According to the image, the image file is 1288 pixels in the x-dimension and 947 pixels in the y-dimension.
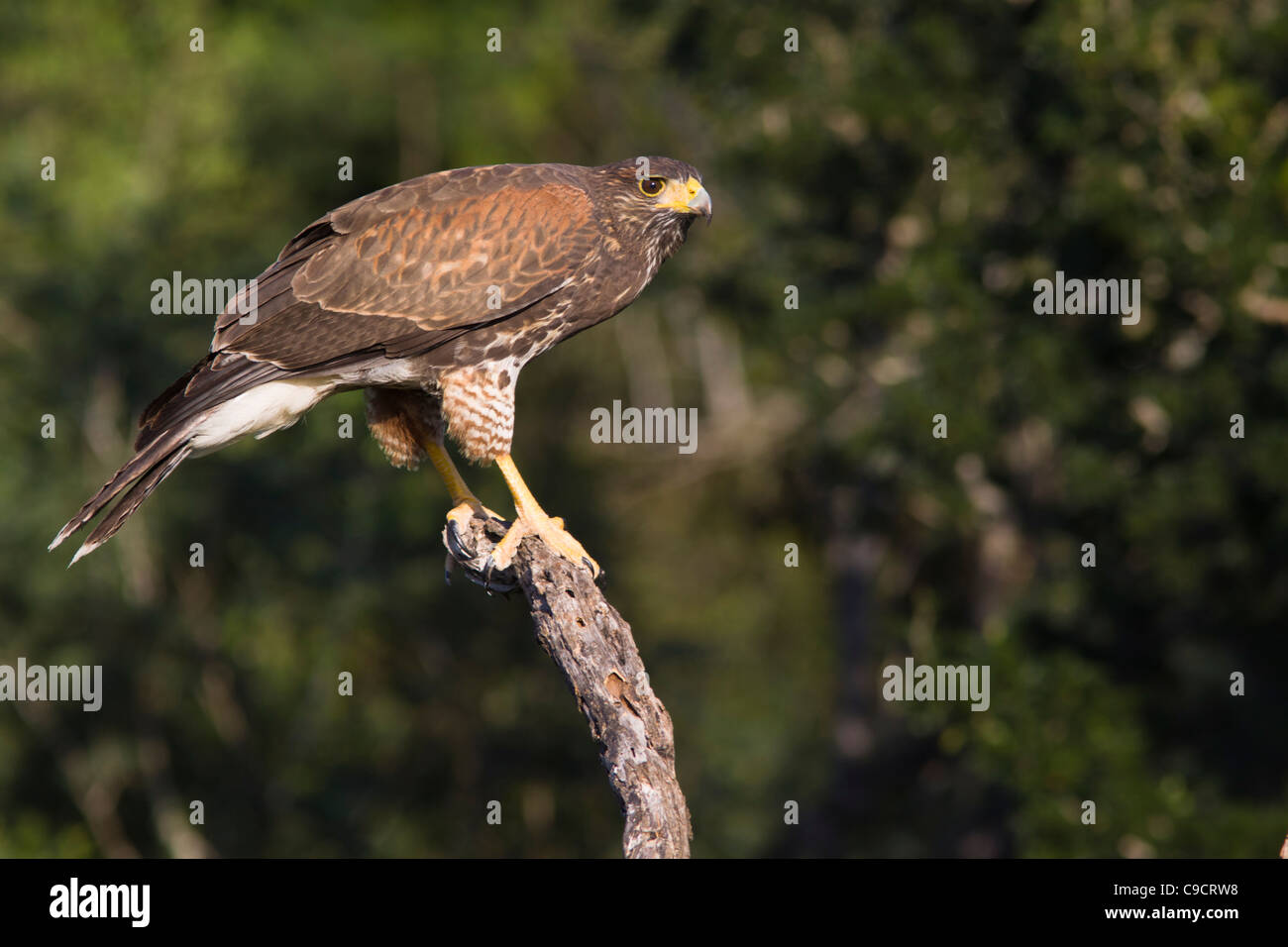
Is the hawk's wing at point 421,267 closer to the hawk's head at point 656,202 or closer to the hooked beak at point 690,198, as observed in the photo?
the hawk's head at point 656,202

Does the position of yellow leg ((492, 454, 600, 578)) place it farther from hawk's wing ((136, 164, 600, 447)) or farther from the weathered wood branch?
hawk's wing ((136, 164, 600, 447))

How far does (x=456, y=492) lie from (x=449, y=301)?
945mm

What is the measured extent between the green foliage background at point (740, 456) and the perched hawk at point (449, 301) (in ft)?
14.8

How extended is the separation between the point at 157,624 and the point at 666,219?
881 cm

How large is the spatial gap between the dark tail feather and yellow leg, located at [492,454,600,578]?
1.40m

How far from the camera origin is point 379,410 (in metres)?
7.26

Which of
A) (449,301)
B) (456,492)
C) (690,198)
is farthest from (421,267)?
(690,198)

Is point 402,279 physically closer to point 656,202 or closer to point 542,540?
point 656,202

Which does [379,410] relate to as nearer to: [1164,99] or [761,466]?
[1164,99]

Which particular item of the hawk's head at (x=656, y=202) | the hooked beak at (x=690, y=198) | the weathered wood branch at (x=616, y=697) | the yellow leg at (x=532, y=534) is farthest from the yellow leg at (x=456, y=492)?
the hooked beak at (x=690, y=198)

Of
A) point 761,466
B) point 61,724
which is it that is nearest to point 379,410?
point 61,724

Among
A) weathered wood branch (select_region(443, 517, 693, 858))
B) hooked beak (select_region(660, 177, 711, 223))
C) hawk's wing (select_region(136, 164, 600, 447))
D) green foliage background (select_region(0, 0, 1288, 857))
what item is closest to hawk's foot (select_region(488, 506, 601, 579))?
weathered wood branch (select_region(443, 517, 693, 858))

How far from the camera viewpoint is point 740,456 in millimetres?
17078

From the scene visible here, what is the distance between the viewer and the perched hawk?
657 centimetres
